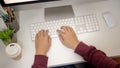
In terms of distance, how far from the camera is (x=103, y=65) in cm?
84

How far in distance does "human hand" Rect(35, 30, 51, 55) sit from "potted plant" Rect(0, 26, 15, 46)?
123mm

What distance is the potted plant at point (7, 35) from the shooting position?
867mm

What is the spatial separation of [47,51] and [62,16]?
21 centimetres

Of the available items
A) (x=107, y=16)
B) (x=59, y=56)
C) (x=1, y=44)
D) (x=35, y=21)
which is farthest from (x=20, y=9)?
(x=107, y=16)

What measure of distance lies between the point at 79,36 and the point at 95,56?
144mm

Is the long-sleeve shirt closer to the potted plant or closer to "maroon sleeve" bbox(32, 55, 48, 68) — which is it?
"maroon sleeve" bbox(32, 55, 48, 68)

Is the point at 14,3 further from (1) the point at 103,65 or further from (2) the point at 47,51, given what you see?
(1) the point at 103,65

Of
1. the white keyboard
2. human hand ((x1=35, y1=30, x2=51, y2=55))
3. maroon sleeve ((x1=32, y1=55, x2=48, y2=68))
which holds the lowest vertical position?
maroon sleeve ((x1=32, y1=55, x2=48, y2=68))

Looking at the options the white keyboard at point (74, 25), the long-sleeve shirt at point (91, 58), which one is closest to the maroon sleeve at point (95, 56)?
the long-sleeve shirt at point (91, 58)

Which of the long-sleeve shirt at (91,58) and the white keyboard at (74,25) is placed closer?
the long-sleeve shirt at (91,58)

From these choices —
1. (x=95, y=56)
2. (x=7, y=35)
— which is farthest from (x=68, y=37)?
(x=7, y=35)

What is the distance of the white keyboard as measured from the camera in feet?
3.14

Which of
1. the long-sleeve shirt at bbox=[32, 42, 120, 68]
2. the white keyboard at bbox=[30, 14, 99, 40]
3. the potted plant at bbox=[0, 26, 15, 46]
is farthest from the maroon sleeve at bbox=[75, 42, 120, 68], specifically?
the potted plant at bbox=[0, 26, 15, 46]

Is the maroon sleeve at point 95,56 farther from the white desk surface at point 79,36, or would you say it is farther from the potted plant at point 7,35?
the potted plant at point 7,35
